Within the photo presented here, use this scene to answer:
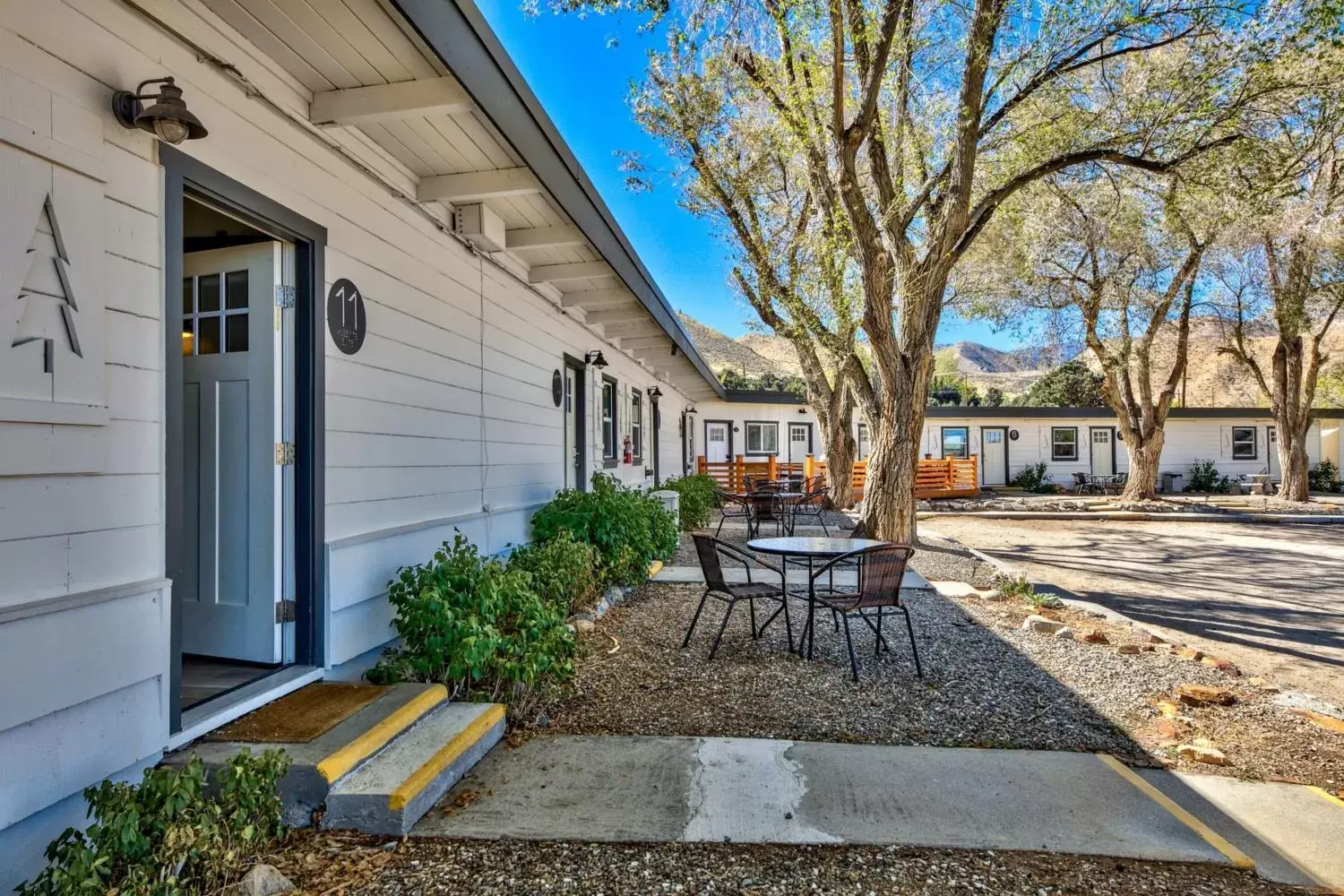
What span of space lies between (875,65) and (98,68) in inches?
218

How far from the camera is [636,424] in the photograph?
10.9 meters

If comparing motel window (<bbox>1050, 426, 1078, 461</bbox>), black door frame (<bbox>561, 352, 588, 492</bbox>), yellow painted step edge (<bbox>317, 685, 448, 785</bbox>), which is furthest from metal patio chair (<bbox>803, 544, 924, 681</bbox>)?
motel window (<bbox>1050, 426, 1078, 461</bbox>)

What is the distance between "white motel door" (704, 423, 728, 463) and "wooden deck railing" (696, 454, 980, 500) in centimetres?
24

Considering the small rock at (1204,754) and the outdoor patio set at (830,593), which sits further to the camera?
the outdoor patio set at (830,593)

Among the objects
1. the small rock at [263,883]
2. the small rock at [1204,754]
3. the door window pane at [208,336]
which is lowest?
the small rock at [1204,754]

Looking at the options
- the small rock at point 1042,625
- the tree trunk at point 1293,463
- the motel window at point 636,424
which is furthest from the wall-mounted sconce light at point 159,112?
the tree trunk at point 1293,463

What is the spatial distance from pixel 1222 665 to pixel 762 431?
17008 mm

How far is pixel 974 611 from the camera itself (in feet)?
18.4

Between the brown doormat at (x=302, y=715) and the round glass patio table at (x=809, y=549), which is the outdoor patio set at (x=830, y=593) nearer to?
the round glass patio table at (x=809, y=549)

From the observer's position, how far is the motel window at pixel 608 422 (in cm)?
876

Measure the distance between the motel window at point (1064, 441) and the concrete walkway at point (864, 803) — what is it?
72.8 ft

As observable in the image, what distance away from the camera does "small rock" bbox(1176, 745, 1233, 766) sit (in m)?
2.89

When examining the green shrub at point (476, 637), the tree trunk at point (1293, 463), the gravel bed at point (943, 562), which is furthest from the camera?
the tree trunk at point (1293, 463)

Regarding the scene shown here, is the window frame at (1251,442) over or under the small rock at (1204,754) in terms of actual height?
over
